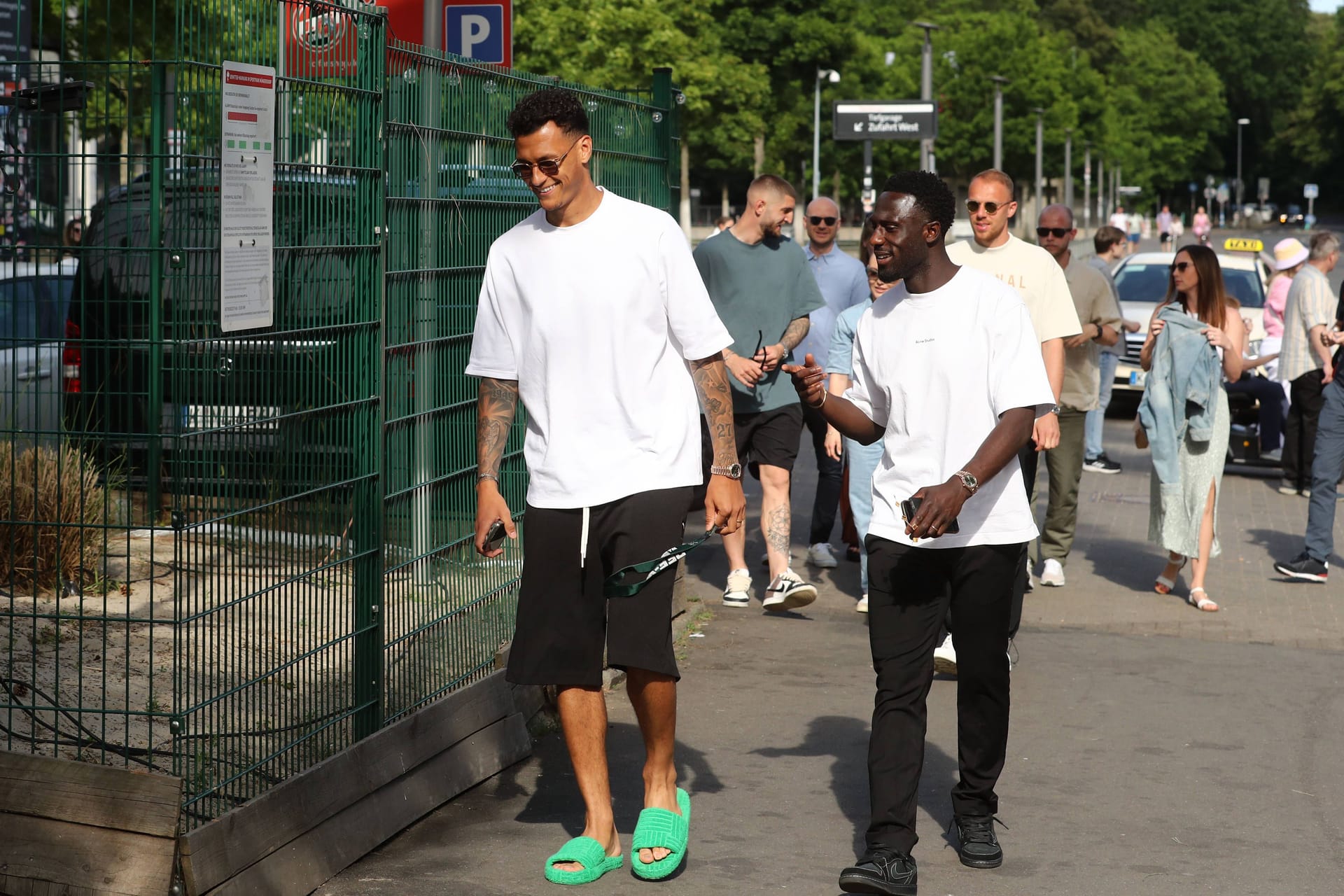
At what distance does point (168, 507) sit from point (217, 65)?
1.04m

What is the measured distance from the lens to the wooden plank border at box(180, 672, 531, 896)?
4.03 metres

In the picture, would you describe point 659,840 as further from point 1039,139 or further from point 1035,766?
point 1039,139

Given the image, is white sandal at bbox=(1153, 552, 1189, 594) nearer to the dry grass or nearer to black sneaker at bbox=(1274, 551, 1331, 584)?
black sneaker at bbox=(1274, 551, 1331, 584)

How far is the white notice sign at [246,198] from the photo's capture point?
13.4 feet

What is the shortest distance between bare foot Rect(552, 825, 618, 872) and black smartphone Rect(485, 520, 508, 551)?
0.80 m

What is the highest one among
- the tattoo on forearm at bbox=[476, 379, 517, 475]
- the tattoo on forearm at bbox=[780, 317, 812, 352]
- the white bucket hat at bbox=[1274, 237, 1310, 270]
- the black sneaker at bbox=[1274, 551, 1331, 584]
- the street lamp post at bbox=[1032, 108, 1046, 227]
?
the street lamp post at bbox=[1032, 108, 1046, 227]

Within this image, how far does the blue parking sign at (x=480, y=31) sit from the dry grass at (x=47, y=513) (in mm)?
3200

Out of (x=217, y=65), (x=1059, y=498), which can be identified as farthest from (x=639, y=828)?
(x=1059, y=498)

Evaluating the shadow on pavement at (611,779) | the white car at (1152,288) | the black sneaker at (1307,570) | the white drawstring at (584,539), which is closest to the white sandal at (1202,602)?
the black sneaker at (1307,570)

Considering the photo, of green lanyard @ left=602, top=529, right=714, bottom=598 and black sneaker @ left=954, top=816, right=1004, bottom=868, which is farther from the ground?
green lanyard @ left=602, top=529, right=714, bottom=598

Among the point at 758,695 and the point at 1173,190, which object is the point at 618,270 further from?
the point at 1173,190

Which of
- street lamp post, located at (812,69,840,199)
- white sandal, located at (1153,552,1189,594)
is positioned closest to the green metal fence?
white sandal, located at (1153,552,1189,594)

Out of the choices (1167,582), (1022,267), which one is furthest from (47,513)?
(1167,582)

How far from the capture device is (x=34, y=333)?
4473mm
